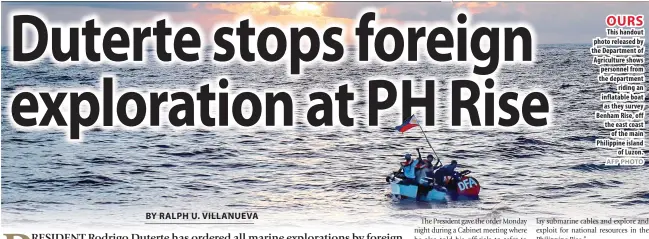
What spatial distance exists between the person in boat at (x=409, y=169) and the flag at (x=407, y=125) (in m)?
0.93

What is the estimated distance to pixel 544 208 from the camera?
19016 millimetres

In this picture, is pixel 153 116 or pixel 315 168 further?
pixel 315 168

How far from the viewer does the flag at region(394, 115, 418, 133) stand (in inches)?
727

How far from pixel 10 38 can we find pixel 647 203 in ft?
43.4

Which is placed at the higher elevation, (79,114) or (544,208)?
(79,114)

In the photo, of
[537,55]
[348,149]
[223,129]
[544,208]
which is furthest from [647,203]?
[223,129]

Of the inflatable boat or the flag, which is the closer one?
the flag

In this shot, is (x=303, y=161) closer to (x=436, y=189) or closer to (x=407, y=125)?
(x=407, y=125)

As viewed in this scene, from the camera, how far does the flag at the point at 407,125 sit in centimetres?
1847

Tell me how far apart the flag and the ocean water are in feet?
0.96

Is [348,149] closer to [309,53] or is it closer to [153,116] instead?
[309,53]

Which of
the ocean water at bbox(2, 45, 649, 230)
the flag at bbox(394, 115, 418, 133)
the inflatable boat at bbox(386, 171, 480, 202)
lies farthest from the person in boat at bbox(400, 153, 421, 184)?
the flag at bbox(394, 115, 418, 133)

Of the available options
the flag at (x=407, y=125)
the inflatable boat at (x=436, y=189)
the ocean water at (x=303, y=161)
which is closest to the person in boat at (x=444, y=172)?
the inflatable boat at (x=436, y=189)

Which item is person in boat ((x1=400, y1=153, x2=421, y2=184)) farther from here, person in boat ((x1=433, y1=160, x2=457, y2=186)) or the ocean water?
person in boat ((x1=433, y1=160, x2=457, y2=186))
